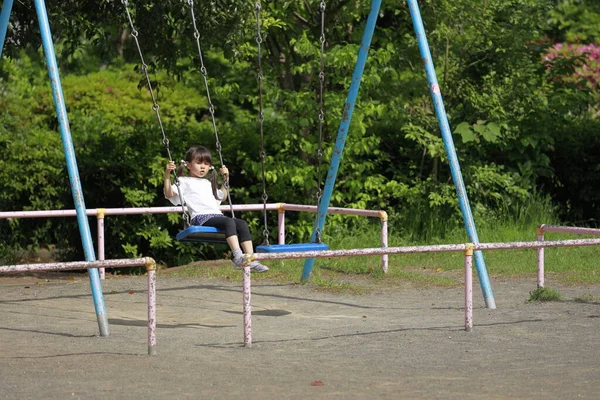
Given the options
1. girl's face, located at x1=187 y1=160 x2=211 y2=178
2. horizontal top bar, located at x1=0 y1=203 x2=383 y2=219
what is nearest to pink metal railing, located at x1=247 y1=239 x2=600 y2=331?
girl's face, located at x1=187 y1=160 x2=211 y2=178

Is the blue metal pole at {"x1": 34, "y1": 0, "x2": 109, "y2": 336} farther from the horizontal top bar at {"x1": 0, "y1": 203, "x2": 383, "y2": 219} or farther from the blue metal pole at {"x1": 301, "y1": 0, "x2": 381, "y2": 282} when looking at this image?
the blue metal pole at {"x1": 301, "y1": 0, "x2": 381, "y2": 282}

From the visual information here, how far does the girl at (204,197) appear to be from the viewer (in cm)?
979

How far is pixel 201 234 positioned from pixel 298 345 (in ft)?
4.68

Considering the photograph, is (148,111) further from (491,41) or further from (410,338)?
(410,338)

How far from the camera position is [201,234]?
944 cm

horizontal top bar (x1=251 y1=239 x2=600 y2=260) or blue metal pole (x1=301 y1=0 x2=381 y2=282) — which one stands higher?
blue metal pole (x1=301 y1=0 x2=381 y2=282)

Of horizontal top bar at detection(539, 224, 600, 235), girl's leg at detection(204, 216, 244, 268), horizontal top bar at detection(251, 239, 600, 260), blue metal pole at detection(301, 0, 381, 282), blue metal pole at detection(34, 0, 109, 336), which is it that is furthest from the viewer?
blue metal pole at detection(301, 0, 381, 282)

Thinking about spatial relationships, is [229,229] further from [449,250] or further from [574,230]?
[574,230]

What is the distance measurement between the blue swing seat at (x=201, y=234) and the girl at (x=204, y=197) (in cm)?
7

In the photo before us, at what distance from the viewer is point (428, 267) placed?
13.2 meters

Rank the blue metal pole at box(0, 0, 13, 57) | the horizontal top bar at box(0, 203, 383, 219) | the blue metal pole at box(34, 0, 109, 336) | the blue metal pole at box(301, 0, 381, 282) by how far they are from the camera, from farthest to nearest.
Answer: the horizontal top bar at box(0, 203, 383, 219) < the blue metal pole at box(301, 0, 381, 282) < the blue metal pole at box(0, 0, 13, 57) < the blue metal pole at box(34, 0, 109, 336)

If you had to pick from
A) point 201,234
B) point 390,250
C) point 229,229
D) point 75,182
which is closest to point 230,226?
point 229,229

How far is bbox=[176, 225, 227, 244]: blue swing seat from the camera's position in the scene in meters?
9.34

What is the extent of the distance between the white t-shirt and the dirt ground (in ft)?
2.95
